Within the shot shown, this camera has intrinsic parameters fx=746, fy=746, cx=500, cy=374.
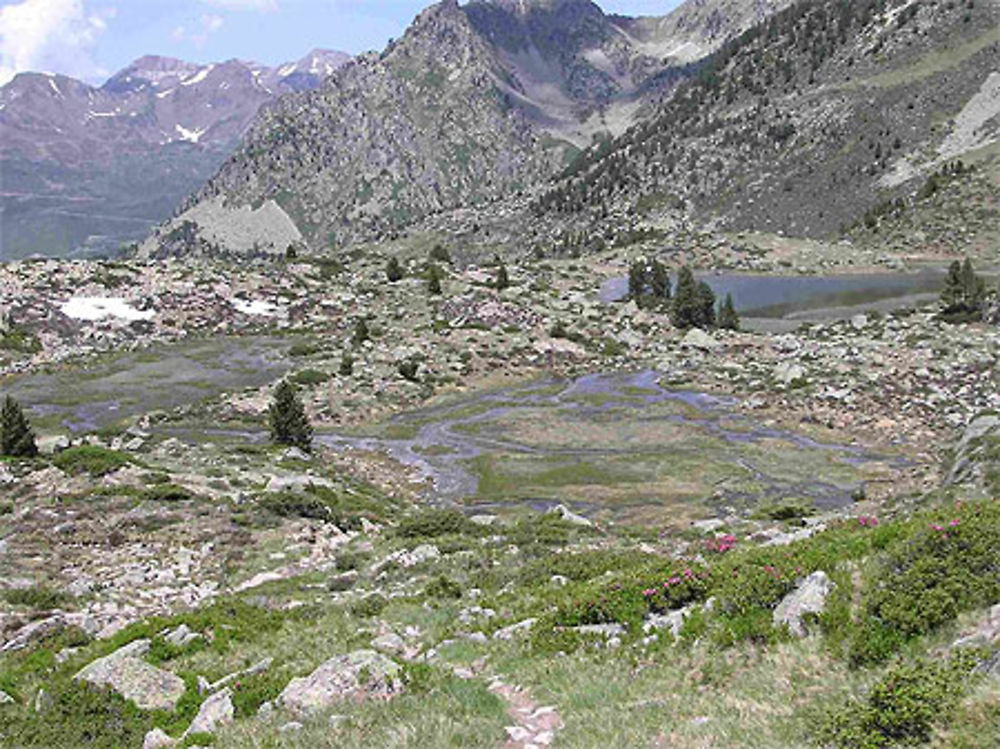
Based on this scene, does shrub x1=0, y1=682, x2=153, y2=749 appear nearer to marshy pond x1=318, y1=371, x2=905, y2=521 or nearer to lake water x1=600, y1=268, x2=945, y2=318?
marshy pond x1=318, y1=371, x2=905, y2=521

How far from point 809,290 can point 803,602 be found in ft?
378

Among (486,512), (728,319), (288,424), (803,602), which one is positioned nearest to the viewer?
(803,602)

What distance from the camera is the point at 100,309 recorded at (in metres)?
80.6

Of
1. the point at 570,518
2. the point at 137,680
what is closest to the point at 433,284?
the point at 570,518

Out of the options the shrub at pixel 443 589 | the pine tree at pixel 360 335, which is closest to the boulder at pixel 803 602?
the shrub at pixel 443 589

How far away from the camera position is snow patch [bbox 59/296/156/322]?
79.2m

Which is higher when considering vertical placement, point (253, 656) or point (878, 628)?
point (878, 628)

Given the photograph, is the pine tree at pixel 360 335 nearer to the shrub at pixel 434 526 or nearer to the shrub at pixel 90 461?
the shrub at pixel 90 461

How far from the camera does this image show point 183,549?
24.4 meters

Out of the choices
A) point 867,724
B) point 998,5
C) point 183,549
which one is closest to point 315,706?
point 867,724

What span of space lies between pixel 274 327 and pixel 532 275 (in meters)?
38.6

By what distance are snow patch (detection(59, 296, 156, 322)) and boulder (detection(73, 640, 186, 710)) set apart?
73900 mm

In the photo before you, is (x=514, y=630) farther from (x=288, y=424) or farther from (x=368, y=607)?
(x=288, y=424)

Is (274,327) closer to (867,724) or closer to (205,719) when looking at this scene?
(205,719)
